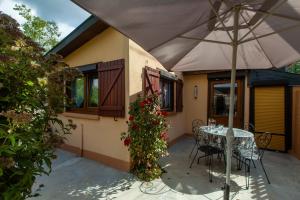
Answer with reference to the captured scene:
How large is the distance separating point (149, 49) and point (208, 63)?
Answer: 139 centimetres

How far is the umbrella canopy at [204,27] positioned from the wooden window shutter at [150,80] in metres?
1.25

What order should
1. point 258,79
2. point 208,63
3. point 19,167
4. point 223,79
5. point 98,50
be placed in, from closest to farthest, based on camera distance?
point 19,167, point 208,63, point 98,50, point 258,79, point 223,79

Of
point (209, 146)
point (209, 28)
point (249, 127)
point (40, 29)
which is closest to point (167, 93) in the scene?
point (209, 146)

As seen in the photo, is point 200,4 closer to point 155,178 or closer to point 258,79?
point 155,178

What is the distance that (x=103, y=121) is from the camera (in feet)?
15.1

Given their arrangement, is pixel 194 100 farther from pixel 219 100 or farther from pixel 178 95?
pixel 178 95

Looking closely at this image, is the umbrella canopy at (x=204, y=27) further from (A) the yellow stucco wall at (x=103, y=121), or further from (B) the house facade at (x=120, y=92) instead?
(A) the yellow stucco wall at (x=103, y=121)

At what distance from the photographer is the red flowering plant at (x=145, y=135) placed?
3.78 m

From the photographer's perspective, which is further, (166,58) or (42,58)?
(166,58)

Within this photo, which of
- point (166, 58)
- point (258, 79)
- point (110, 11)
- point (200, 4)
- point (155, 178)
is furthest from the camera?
point (258, 79)

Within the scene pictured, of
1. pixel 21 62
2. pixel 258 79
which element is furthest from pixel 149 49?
pixel 258 79

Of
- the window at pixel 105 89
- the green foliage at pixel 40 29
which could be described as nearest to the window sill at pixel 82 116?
the window at pixel 105 89

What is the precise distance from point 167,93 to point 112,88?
8.20 feet

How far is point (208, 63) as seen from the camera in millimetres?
3498
